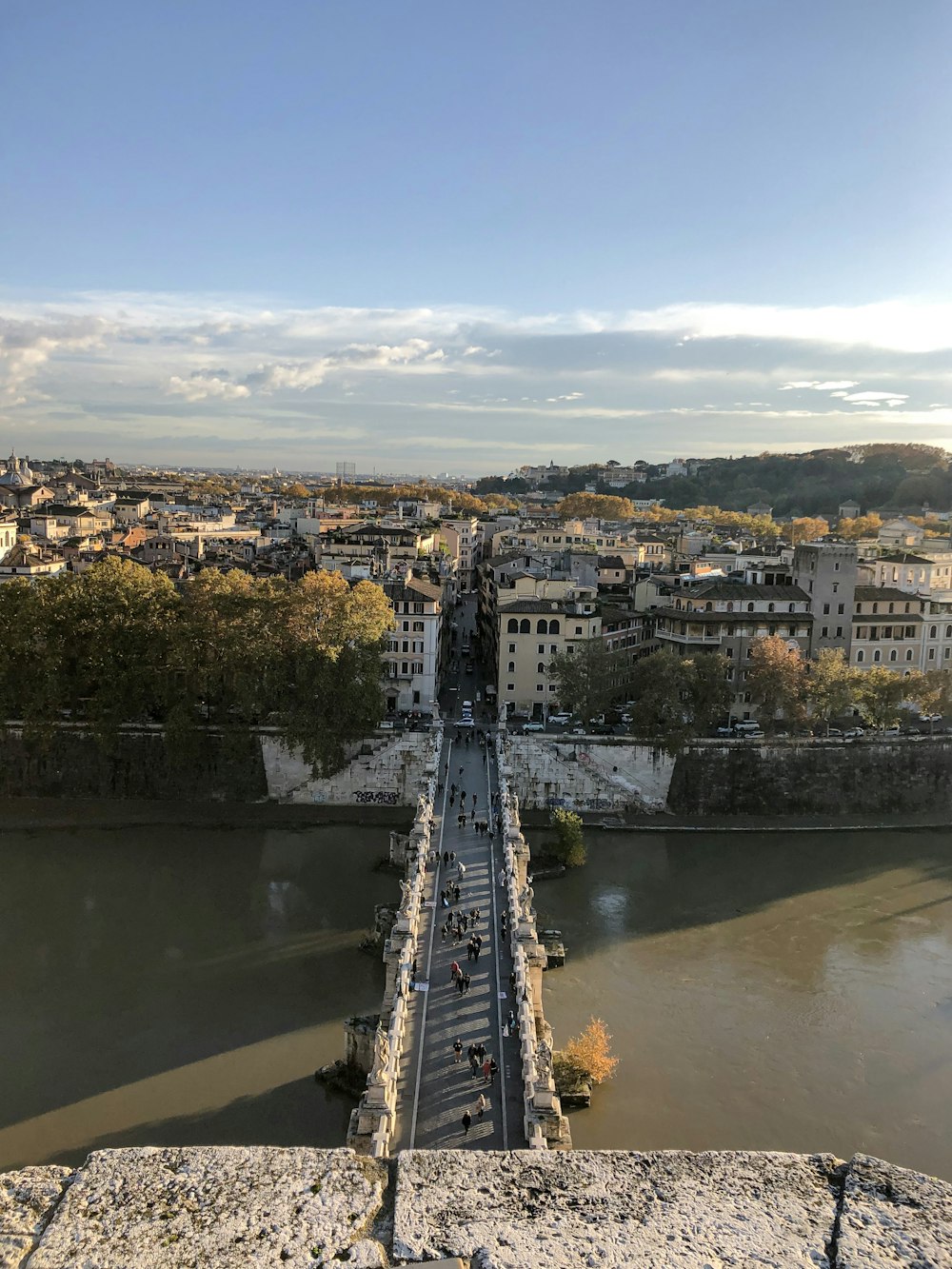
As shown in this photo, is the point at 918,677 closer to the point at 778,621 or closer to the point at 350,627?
the point at 778,621

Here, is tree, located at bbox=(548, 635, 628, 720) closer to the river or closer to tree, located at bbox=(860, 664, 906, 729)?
the river

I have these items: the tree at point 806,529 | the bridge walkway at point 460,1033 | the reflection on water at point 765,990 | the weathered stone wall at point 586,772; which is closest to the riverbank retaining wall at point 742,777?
the weathered stone wall at point 586,772

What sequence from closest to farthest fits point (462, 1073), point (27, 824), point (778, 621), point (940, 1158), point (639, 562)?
point (462, 1073) < point (940, 1158) < point (27, 824) < point (778, 621) < point (639, 562)

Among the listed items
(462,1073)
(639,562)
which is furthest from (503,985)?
(639,562)

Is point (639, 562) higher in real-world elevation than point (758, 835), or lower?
higher

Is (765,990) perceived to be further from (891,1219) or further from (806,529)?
(806,529)

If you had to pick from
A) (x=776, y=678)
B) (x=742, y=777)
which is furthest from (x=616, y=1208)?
(x=776, y=678)
